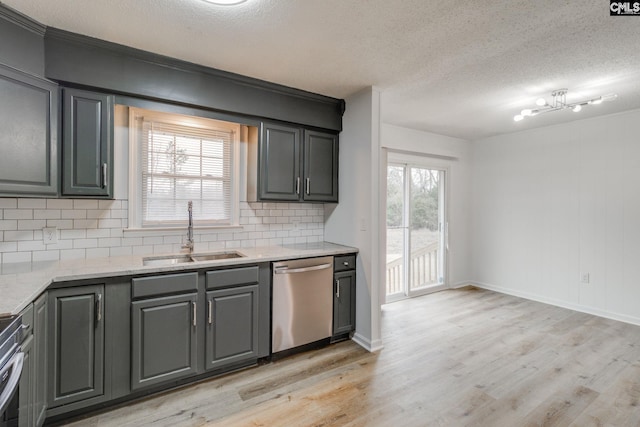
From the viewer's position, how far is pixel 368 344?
9.75 ft

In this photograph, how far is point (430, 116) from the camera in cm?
392

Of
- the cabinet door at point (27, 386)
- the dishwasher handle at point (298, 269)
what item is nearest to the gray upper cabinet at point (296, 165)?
the dishwasher handle at point (298, 269)

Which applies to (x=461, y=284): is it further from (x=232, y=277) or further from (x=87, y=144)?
(x=87, y=144)

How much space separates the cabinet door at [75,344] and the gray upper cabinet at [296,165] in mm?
1563

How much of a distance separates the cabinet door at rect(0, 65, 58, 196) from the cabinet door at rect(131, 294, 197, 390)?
1.02 m

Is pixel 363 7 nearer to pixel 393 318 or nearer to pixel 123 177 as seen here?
pixel 123 177

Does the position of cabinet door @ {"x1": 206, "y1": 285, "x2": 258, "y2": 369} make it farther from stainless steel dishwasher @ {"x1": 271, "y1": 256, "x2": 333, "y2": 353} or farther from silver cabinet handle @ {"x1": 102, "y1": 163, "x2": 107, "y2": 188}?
silver cabinet handle @ {"x1": 102, "y1": 163, "x2": 107, "y2": 188}

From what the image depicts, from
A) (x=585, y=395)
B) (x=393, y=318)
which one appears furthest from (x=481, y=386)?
(x=393, y=318)

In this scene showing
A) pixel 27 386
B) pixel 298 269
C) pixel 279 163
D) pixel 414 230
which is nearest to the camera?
pixel 27 386

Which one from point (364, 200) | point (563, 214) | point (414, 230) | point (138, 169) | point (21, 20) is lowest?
point (414, 230)

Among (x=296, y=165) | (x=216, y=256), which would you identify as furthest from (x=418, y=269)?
(x=216, y=256)

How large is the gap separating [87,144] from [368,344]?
2.94m

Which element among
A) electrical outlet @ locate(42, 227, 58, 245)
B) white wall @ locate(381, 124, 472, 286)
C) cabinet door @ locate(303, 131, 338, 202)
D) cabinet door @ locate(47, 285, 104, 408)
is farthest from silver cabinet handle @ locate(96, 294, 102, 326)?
white wall @ locate(381, 124, 472, 286)

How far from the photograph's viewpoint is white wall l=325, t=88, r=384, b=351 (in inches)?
118
